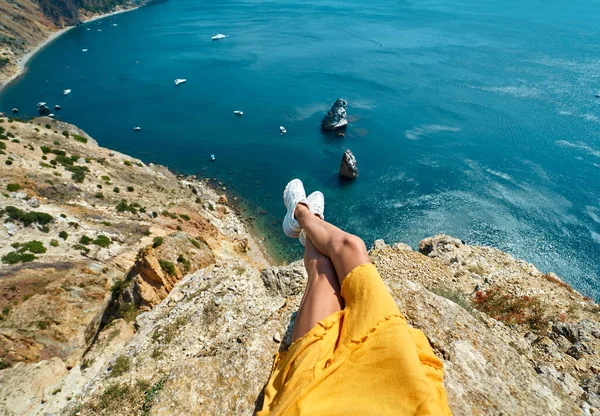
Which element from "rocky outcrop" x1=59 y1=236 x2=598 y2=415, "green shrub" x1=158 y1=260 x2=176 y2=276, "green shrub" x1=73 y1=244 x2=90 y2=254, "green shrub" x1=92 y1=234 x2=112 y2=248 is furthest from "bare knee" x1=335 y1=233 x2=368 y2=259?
"green shrub" x1=92 y1=234 x2=112 y2=248

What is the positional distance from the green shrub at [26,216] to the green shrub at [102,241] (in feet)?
11.3

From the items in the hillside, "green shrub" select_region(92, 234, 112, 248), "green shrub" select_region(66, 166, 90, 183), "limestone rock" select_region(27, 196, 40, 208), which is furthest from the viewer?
the hillside

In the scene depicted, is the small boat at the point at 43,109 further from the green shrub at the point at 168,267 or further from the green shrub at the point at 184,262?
the green shrub at the point at 168,267

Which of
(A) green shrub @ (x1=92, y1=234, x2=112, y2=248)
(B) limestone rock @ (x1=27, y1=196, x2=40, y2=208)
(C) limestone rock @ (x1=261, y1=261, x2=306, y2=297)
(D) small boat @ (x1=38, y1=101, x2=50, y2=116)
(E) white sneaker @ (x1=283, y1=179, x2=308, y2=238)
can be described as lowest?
(D) small boat @ (x1=38, y1=101, x2=50, y2=116)

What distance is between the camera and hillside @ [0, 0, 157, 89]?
80.9 m

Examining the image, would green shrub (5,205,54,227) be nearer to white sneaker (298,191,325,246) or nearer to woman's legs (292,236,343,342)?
white sneaker (298,191,325,246)

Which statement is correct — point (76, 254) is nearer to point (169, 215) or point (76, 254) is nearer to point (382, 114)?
point (169, 215)

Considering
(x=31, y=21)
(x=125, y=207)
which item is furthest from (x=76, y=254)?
(x=31, y=21)

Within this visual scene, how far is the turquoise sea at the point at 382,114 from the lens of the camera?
130ft

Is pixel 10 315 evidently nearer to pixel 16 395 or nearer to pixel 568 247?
pixel 16 395

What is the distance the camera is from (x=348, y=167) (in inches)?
1745

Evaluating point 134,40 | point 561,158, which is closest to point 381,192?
point 561,158

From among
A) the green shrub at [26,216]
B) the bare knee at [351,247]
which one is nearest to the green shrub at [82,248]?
the green shrub at [26,216]

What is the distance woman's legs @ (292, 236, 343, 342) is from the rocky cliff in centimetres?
227
